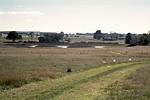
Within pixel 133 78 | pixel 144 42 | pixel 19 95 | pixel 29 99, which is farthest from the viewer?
pixel 144 42

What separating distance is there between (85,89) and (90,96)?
3.38 m

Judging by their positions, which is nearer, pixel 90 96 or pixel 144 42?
pixel 90 96

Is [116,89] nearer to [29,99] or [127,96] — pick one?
[127,96]

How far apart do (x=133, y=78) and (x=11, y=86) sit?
10.8 m

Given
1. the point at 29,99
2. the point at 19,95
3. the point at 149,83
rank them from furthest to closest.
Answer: the point at 149,83
the point at 19,95
the point at 29,99

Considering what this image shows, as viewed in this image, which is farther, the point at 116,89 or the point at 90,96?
the point at 116,89

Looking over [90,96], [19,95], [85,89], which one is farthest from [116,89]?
[19,95]

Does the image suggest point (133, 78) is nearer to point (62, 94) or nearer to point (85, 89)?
point (85, 89)

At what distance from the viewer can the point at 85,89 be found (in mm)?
26062

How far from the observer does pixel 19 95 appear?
23250 mm

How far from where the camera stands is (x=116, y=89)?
26297 mm

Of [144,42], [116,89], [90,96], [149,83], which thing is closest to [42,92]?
[90,96]

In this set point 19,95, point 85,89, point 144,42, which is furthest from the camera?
point 144,42

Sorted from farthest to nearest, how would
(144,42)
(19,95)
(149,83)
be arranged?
(144,42) → (149,83) → (19,95)
